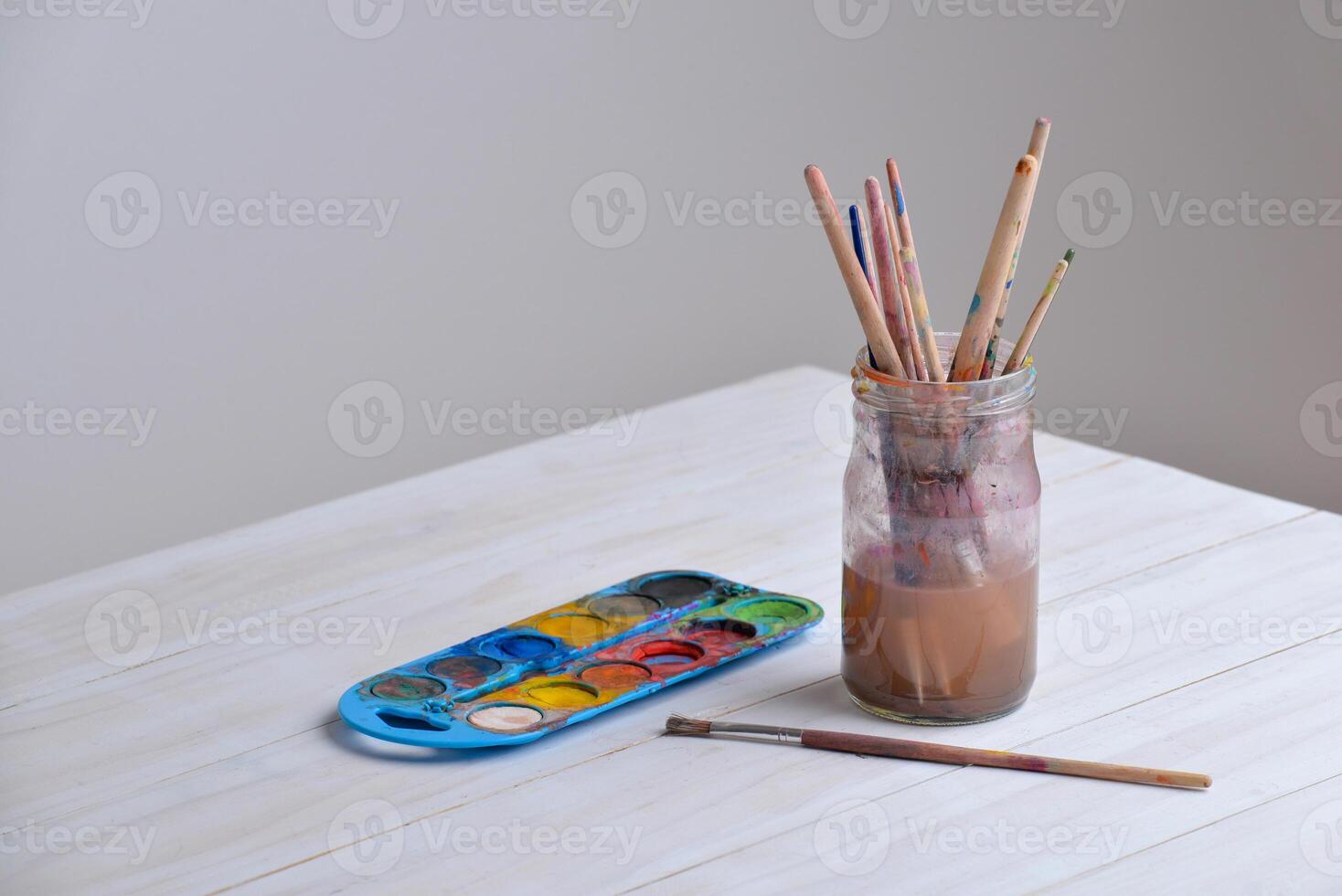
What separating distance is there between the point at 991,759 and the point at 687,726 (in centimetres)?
→ 19

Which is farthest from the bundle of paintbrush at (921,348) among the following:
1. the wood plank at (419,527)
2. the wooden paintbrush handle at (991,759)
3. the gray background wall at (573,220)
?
the gray background wall at (573,220)

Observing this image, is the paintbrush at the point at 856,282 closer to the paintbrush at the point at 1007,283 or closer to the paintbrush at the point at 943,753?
the paintbrush at the point at 1007,283

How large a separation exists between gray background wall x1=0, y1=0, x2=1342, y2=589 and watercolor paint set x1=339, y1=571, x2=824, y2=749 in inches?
53.0

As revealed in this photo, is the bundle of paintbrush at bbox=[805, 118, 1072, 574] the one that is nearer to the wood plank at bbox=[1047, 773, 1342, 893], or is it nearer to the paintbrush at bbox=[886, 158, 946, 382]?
the paintbrush at bbox=[886, 158, 946, 382]

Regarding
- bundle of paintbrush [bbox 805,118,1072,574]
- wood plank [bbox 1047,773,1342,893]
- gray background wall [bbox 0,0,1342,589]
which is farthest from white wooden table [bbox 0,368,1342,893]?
gray background wall [bbox 0,0,1342,589]

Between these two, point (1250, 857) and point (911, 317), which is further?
point (911, 317)

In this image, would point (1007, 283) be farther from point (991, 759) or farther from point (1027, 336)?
point (991, 759)

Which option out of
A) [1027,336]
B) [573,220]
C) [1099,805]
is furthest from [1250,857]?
[573,220]

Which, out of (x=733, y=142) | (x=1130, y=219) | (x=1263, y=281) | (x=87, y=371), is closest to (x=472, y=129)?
(x=733, y=142)

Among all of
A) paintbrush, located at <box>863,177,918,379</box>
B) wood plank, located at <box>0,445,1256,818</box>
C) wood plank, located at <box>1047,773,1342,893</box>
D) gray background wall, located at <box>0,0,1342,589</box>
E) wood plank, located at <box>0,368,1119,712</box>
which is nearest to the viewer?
wood plank, located at <box>1047,773,1342,893</box>

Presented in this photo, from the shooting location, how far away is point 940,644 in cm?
90

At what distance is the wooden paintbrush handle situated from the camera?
85 cm

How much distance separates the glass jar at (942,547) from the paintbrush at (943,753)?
4 cm

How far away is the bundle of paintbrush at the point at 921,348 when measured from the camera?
86 cm
